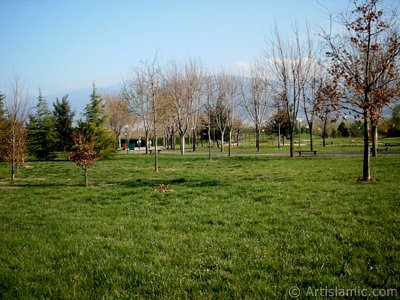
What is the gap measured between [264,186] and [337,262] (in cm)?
867

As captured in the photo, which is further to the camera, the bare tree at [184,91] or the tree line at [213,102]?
the bare tree at [184,91]

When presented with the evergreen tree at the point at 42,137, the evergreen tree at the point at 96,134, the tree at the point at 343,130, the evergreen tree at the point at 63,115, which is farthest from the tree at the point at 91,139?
the tree at the point at 343,130

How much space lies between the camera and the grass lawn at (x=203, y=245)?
4980 millimetres

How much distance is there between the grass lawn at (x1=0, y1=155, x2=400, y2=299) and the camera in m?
4.98

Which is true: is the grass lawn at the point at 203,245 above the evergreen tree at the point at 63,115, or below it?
below

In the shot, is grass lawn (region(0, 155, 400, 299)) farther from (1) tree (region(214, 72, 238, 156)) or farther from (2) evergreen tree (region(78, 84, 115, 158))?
(1) tree (region(214, 72, 238, 156))

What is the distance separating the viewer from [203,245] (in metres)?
6.79

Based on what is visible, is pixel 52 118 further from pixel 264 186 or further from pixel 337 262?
pixel 337 262

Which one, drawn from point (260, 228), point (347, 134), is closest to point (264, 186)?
point (260, 228)

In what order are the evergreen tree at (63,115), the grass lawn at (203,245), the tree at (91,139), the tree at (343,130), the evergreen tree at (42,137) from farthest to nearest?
1. the tree at (343,130)
2. the evergreen tree at (63,115)
3. the evergreen tree at (42,137)
4. the tree at (91,139)
5. the grass lawn at (203,245)

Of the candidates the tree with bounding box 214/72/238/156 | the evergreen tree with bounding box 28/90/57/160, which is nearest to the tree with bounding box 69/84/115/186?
the evergreen tree with bounding box 28/90/57/160

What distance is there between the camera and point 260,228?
7859 millimetres

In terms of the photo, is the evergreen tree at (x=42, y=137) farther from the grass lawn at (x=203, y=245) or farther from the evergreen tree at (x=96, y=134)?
the grass lawn at (x=203, y=245)

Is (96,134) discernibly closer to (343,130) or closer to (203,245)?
(203,245)
